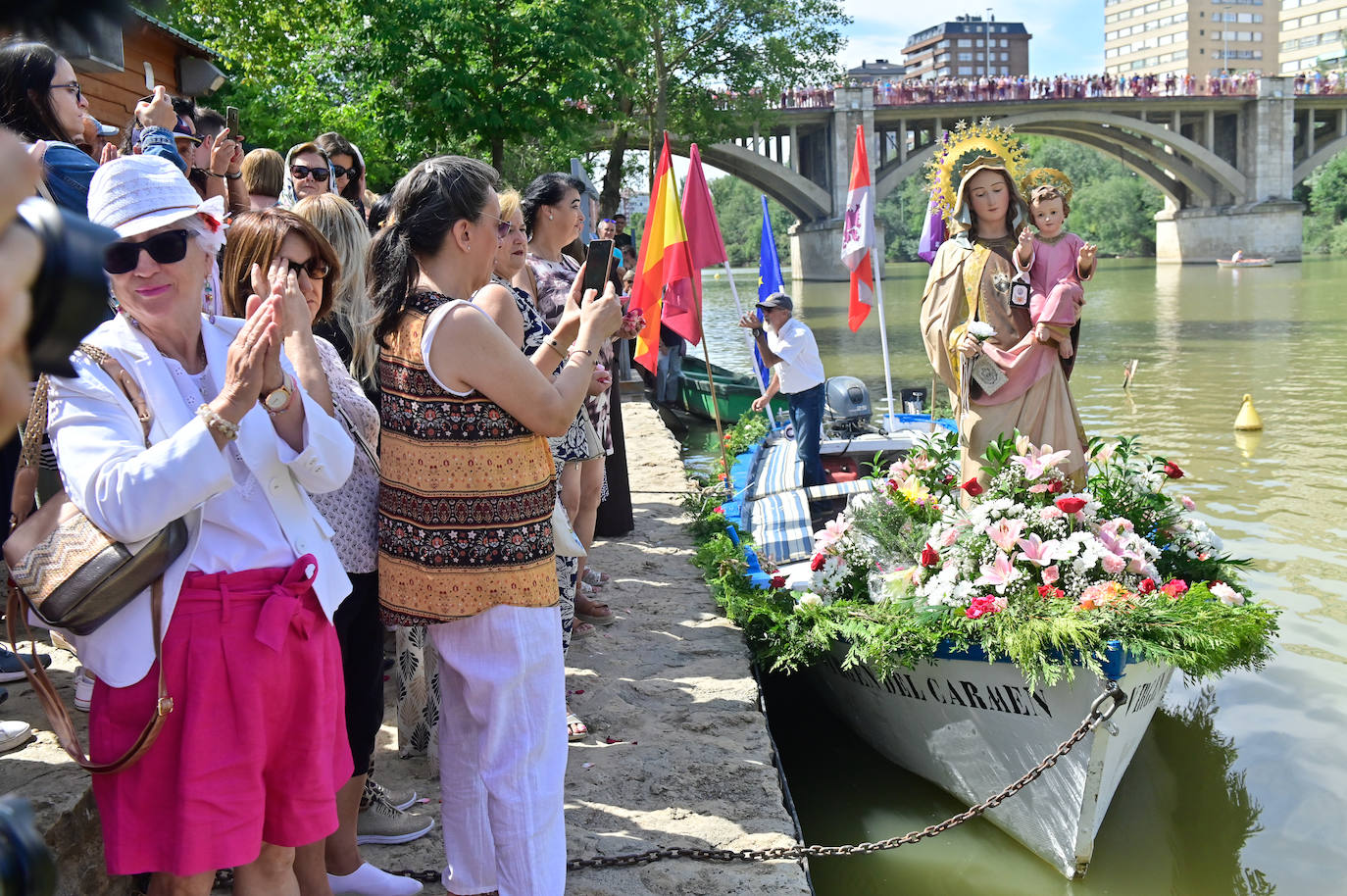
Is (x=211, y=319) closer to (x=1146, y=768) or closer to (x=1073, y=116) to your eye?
(x=1146, y=768)

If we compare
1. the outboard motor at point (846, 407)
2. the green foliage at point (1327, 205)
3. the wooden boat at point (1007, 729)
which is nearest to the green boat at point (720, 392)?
the outboard motor at point (846, 407)

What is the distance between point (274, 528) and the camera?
7.69ft

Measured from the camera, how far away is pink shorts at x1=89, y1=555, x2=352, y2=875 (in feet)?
7.09

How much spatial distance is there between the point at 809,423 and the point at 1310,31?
138796 mm

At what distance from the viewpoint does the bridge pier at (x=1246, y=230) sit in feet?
198

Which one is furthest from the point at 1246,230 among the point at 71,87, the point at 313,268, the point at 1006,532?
the point at 313,268

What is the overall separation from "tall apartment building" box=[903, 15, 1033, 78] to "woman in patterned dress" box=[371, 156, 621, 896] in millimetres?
165149

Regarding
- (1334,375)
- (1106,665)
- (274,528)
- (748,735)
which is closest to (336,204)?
(274,528)

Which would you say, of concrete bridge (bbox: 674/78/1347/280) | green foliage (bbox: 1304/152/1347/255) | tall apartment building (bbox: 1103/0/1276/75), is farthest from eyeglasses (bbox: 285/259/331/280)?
tall apartment building (bbox: 1103/0/1276/75)

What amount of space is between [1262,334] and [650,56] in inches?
728

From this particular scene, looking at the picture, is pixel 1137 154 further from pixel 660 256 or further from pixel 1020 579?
pixel 1020 579

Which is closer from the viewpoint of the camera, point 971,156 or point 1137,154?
point 971,156

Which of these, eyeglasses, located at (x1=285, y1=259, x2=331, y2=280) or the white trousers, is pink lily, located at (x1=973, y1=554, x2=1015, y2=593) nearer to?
the white trousers

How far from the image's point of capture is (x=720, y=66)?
36.2 m
